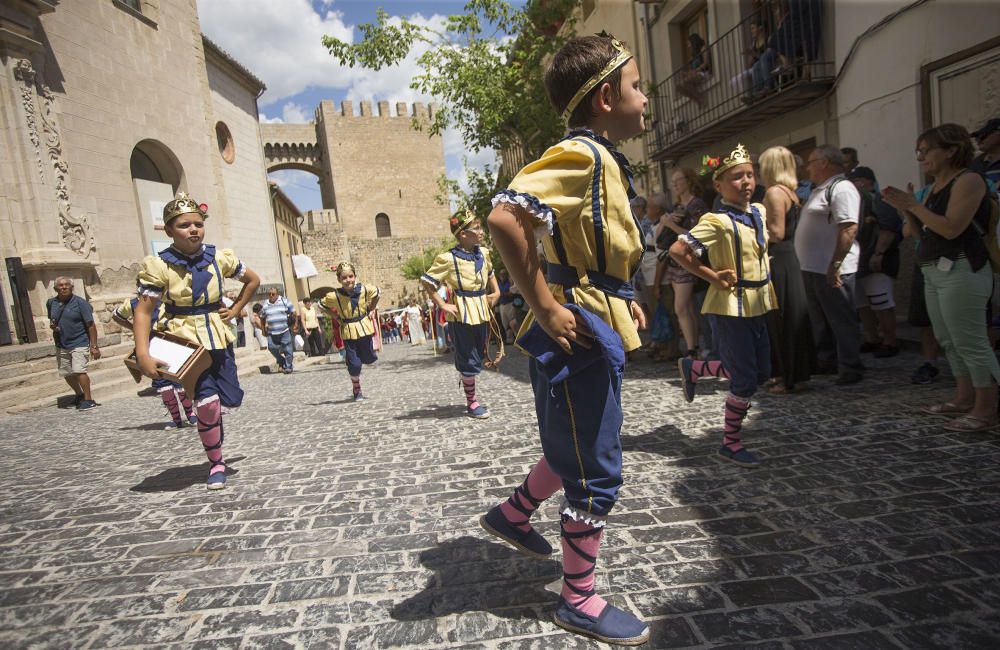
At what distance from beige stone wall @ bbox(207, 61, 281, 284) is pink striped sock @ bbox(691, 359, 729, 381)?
55.5ft

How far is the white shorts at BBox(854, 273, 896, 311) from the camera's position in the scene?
620cm

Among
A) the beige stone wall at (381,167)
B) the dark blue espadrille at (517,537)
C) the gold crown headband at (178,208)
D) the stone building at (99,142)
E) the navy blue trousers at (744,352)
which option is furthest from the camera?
the beige stone wall at (381,167)

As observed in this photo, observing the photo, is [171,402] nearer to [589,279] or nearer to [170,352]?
[170,352]

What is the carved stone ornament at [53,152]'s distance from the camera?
426 inches

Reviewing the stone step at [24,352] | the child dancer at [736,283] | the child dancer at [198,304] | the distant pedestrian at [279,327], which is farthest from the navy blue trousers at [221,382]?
the distant pedestrian at [279,327]

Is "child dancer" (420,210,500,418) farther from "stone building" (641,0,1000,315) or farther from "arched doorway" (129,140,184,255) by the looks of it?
"arched doorway" (129,140,184,255)

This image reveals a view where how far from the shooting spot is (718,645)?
6.32 ft

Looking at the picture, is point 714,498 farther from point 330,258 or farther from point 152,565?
point 330,258

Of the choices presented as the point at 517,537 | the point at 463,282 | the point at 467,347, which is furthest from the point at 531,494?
the point at 463,282

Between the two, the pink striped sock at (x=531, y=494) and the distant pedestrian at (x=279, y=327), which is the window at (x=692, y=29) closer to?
the distant pedestrian at (x=279, y=327)

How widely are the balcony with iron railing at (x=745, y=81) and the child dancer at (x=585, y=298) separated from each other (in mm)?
8683

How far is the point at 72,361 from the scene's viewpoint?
9.02m

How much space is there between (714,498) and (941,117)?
23.4 feet

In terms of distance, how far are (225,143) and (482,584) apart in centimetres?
2157
